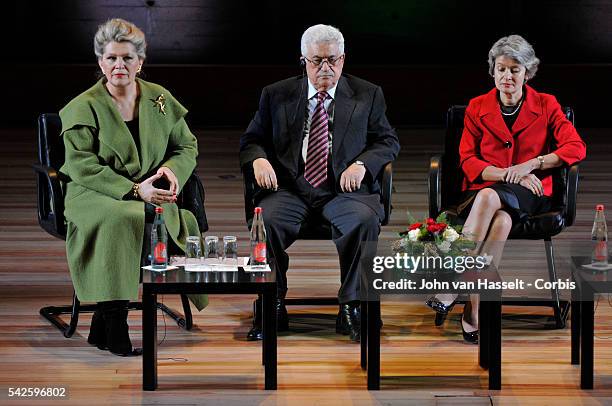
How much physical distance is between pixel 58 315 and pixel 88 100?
1.02 m

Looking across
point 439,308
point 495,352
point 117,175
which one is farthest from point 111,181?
point 495,352

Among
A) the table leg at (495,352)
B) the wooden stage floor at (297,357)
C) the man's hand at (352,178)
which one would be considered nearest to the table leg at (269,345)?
the wooden stage floor at (297,357)

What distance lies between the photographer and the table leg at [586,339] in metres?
4.43

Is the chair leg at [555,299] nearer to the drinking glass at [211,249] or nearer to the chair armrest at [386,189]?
the chair armrest at [386,189]

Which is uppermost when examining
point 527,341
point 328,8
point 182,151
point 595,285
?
point 328,8

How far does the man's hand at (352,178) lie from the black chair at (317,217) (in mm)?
127

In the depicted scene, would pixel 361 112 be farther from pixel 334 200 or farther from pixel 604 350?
pixel 604 350

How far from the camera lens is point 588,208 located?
8.08 metres

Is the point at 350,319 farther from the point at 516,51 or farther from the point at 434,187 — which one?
the point at 516,51

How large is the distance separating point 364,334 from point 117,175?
124 centimetres

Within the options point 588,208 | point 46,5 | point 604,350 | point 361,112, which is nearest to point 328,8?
point 46,5

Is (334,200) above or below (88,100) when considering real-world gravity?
below

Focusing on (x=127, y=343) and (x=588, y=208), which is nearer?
(x=127, y=343)

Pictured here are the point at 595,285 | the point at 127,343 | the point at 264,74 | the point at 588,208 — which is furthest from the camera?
the point at 264,74
